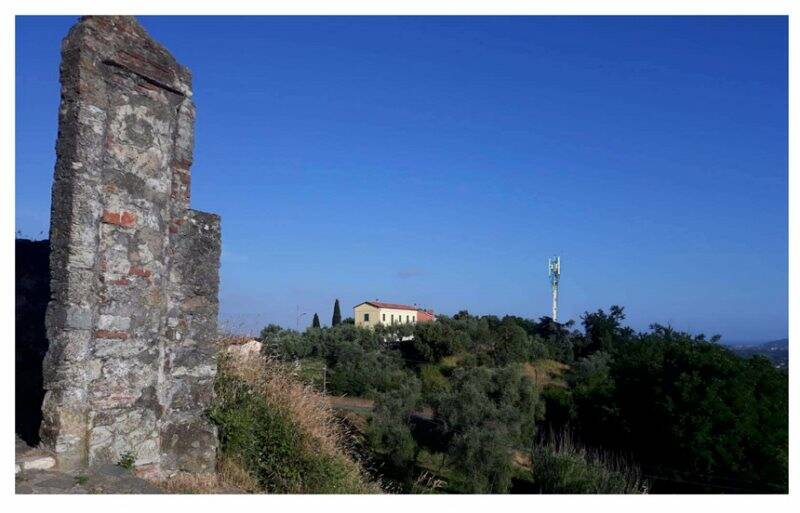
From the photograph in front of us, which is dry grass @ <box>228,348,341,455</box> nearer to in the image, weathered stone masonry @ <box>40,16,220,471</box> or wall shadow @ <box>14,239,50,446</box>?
weathered stone masonry @ <box>40,16,220,471</box>

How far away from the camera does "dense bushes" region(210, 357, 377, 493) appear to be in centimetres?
Result: 586

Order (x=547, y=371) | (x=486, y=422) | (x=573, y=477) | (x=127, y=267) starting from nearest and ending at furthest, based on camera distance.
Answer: (x=127, y=267) → (x=573, y=477) → (x=486, y=422) → (x=547, y=371)

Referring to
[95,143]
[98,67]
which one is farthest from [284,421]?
[98,67]

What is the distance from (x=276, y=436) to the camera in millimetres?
6133

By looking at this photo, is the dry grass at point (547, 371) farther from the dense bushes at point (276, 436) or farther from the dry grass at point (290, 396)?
the dense bushes at point (276, 436)

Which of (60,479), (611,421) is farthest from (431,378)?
(60,479)

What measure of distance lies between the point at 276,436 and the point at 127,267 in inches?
88.4

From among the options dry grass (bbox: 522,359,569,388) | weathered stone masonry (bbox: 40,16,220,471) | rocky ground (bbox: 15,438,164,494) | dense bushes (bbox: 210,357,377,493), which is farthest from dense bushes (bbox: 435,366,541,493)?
rocky ground (bbox: 15,438,164,494)

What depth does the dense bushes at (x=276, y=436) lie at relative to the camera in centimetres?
586

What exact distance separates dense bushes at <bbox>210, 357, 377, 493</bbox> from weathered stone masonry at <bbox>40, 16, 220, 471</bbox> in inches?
12.0

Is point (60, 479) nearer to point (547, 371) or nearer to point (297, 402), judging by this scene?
point (297, 402)

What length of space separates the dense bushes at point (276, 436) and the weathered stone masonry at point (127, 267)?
305 mm

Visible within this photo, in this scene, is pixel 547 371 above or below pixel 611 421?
above

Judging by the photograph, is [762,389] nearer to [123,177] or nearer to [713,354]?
[713,354]
